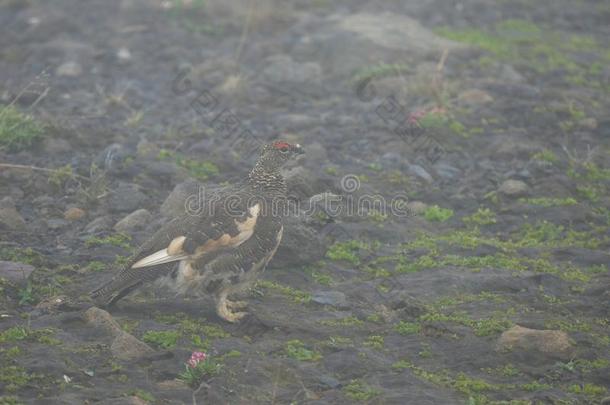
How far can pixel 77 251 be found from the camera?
32.3ft

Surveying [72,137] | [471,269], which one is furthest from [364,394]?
[72,137]

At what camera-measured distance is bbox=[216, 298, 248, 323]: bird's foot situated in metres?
8.55

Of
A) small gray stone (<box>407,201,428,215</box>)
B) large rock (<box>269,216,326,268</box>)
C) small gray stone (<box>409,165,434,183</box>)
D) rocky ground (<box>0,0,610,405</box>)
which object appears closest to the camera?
rocky ground (<box>0,0,610,405</box>)

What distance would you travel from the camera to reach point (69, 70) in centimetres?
1611

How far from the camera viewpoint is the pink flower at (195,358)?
7250mm

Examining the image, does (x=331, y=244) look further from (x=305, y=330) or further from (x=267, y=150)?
(x=305, y=330)

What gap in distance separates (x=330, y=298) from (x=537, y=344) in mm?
2199

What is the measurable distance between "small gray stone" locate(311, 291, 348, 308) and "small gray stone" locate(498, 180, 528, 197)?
146 inches

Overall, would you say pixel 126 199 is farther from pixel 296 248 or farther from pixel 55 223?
pixel 296 248

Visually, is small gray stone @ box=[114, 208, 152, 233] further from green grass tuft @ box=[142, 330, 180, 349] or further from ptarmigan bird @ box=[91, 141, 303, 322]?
green grass tuft @ box=[142, 330, 180, 349]

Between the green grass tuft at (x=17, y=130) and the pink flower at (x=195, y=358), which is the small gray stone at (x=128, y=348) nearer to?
the pink flower at (x=195, y=358)

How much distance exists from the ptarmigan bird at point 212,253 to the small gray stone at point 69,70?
8.10m

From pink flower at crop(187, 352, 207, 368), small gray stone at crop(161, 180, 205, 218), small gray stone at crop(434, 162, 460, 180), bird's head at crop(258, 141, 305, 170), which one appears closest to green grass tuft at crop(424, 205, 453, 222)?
small gray stone at crop(434, 162, 460, 180)

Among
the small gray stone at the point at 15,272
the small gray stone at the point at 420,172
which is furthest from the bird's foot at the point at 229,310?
the small gray stone at the point at 420,172
